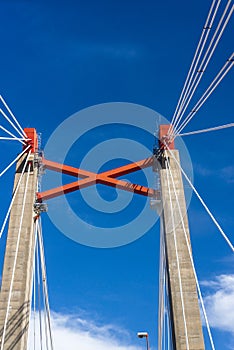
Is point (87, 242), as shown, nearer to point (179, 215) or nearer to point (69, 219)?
point (69, 219)

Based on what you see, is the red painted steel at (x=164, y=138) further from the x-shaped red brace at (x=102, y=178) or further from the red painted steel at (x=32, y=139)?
the red painted steel at (x=32, y=139)

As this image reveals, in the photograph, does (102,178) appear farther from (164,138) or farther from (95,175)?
(164,138)

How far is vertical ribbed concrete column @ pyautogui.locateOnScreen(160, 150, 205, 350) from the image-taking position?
17484 mm

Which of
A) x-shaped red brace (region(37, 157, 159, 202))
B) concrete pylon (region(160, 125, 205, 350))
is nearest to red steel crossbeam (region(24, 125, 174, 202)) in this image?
x-shaped red brace (region(37, 157, 159, 202))

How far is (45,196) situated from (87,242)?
3.58m

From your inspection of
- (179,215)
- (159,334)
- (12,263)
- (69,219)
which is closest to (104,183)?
(69,219)

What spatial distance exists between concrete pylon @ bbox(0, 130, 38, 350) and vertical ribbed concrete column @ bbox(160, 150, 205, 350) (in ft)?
19.4

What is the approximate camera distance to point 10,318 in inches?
701

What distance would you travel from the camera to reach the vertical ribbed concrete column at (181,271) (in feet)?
57.4

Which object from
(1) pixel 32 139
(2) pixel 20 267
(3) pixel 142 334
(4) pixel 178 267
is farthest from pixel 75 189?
(3) pixel 142 334

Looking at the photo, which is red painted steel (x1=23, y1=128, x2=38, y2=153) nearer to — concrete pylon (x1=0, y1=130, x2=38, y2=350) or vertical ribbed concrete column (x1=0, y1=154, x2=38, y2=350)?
concrete pylon (x1=0, y1=130, x2=38, y2=350)

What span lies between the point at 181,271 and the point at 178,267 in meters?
0.38

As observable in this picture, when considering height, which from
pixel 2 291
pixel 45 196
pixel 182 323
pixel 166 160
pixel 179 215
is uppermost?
pixel 166 160

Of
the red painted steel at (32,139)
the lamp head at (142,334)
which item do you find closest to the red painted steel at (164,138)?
the red painted steel at (32,139)
